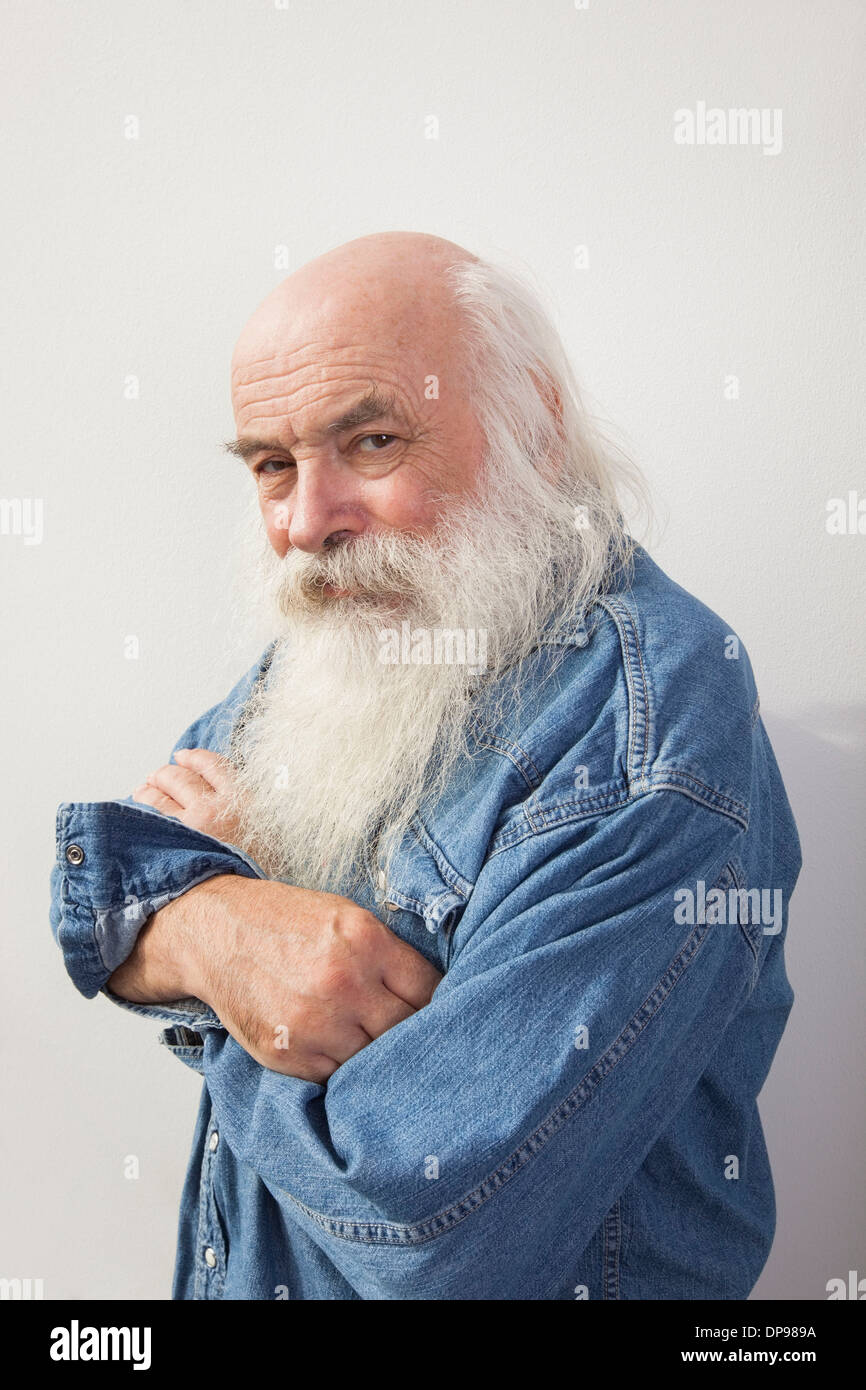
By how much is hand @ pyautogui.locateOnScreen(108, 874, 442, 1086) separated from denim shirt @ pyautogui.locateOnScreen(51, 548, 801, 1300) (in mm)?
40

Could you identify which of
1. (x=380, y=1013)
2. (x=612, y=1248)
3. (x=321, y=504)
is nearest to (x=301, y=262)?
(x=321, y=504)

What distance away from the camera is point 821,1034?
2094mm

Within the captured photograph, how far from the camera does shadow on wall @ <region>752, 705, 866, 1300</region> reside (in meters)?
2.07

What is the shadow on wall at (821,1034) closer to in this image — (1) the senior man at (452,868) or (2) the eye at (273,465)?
(1) the senior man at (452,868)

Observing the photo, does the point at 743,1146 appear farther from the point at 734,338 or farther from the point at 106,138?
the point at 106,138

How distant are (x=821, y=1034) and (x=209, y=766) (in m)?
1.28

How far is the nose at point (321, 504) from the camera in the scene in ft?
4.81

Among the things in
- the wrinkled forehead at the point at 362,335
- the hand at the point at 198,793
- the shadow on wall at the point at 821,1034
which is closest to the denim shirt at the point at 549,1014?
the hand at the point at 198,793

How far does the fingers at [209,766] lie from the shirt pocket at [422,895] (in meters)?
0.33

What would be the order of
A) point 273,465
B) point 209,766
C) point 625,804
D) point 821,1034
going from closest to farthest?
point 625,804, point 273,465, point 209,766, point 821,1034

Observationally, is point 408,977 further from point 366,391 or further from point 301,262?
point 301,262

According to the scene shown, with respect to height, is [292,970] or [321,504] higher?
[321,504]

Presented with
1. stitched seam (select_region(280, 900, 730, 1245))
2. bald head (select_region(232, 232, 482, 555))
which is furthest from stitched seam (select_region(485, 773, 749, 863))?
bald head (select_region(232, 232, 482, 555))

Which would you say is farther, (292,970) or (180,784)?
(180,784)
